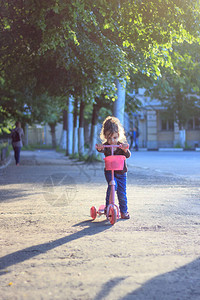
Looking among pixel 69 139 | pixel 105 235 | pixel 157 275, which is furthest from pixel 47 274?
pixel 69 139

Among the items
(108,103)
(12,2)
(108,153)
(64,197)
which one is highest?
(12,2)

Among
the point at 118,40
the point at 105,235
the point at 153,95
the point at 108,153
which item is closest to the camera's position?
the point at 105,235

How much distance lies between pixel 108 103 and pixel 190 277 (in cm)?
1883

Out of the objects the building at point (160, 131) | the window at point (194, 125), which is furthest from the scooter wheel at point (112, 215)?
the window at point (194, 125)

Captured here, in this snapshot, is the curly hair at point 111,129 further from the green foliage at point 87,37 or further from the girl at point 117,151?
the green foliage at point 87,37

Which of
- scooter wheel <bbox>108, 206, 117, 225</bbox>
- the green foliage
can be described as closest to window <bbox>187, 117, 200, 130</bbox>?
the green foliage

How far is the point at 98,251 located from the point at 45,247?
569 mm

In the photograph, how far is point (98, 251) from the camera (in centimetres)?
450

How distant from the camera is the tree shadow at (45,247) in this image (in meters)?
4.20

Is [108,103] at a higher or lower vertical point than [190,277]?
higher

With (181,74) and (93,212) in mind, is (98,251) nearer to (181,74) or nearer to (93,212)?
(93,212)

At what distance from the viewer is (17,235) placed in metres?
5.35

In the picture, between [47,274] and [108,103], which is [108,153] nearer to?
[47,274]

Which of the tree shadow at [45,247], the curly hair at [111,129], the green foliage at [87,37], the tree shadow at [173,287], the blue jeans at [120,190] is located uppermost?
the green foliage at [87,37]
